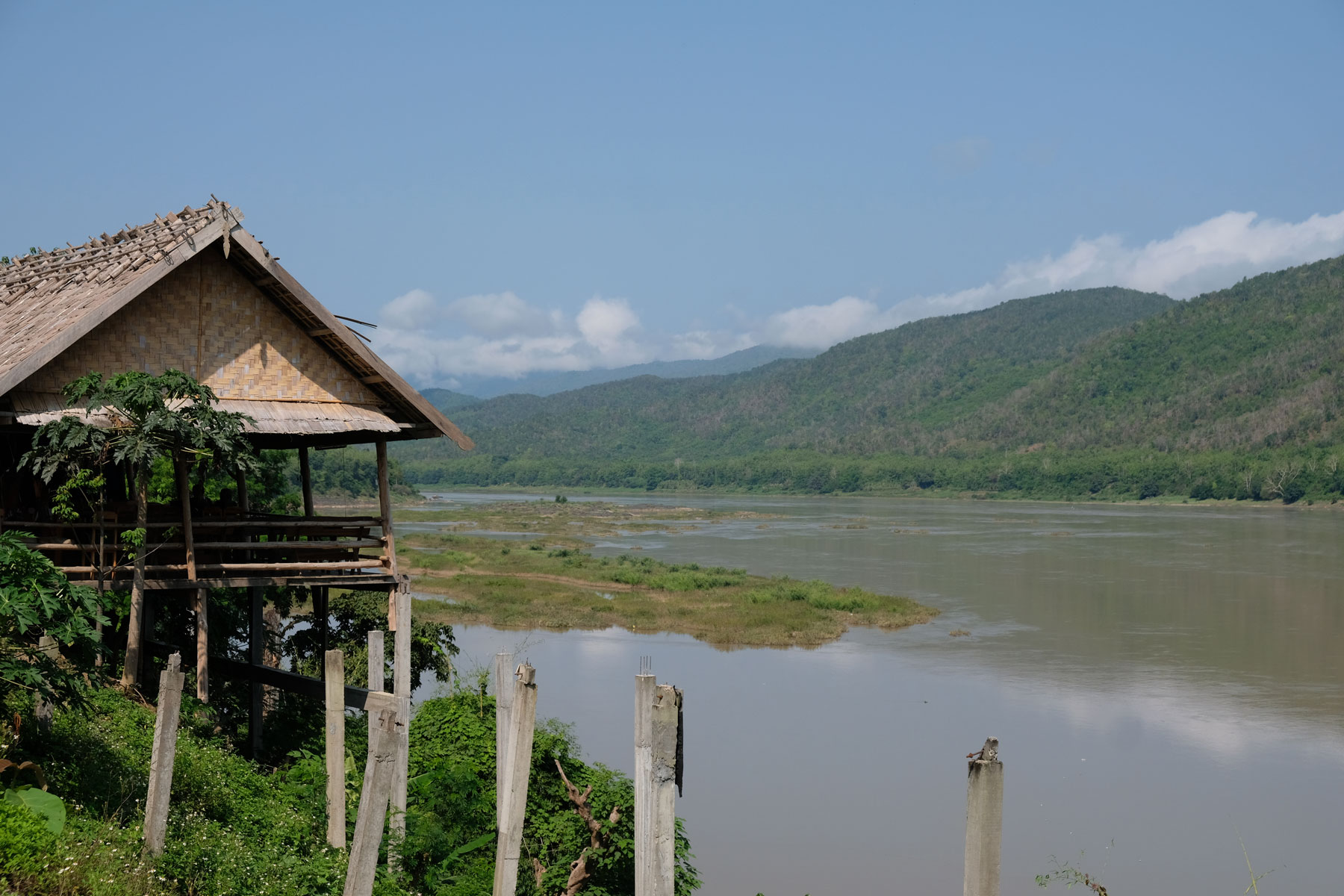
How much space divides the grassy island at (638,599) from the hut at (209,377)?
18.3 m

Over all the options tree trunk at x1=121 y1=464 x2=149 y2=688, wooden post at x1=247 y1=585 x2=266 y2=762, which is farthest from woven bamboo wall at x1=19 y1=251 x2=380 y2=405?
wooden post at x1=247 y1=585 x2=266 y2=762

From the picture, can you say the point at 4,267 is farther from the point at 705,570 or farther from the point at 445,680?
the point at 705,570

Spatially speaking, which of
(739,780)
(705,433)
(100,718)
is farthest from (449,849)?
(705,433)

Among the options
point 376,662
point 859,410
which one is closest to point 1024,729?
point 376,662

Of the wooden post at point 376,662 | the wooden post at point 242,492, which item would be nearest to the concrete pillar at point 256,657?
the wooden post at point 242,492

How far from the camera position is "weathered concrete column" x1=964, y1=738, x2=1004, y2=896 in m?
4.66

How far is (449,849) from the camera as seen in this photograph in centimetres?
875

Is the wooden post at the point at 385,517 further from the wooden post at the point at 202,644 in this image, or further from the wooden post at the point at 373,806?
the wooden post at the point at 373,806

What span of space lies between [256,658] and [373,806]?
20.4 ft

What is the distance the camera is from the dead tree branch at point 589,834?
8.73m

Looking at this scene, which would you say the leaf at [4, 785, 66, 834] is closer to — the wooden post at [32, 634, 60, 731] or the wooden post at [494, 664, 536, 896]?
the wooden post at [32, 634, 60, 731]

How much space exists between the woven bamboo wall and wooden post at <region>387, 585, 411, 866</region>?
5.94 feet

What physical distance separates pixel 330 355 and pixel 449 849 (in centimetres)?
429

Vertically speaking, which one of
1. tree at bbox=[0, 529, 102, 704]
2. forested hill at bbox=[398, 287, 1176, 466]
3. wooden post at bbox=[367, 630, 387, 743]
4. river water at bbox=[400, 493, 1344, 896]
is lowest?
river water at bbox=[400, 493, 1344, 896]
